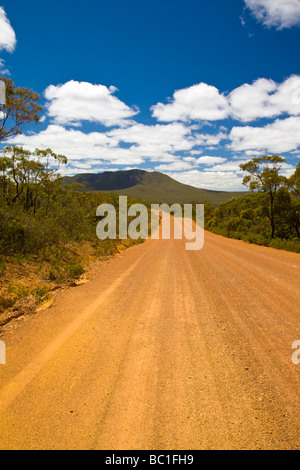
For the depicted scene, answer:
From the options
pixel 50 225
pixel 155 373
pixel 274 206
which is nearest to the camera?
pixel 155 373

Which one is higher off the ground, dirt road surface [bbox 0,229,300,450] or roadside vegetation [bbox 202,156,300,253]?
roadside vegetation [bbox 202,156,300,253]

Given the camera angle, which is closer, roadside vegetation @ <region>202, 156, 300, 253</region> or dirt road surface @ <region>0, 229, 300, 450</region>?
dirt road surface @ <region>0, 229, 300, 450</region>

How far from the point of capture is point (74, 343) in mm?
3893

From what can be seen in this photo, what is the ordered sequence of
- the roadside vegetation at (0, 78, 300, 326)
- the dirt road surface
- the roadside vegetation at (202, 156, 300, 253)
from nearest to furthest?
the dirt road surface < the roadside vegetation at (0, 78, 300, 326) < the roadside vegetation at (202, 156, 300, 253)

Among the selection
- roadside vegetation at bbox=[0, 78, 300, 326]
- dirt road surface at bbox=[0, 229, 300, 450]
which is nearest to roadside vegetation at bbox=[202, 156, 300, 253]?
roadside vegetation at bbox=[0, 78, 300, 326]

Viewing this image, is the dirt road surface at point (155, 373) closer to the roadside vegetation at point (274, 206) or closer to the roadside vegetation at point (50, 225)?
the roadside vegetation at point (50, 225)

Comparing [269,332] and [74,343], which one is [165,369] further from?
[269,332]

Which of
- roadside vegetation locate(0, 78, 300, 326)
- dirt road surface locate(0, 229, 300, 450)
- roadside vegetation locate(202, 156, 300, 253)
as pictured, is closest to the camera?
dirt road surface locate(0, 229, 300, 450)

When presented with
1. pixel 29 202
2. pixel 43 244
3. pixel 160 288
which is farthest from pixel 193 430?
pixel 29 202

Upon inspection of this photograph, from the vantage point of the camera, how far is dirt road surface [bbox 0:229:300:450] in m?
2.27

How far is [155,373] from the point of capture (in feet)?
10.2

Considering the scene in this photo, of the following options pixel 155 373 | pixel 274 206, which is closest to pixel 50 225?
pixel 155 373

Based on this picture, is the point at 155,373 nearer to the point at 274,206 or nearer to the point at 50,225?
the point at 50,225

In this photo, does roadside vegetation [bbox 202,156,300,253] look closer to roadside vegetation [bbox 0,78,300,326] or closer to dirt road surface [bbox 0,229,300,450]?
roadside vegetation [bbox 0,78,300,326]
